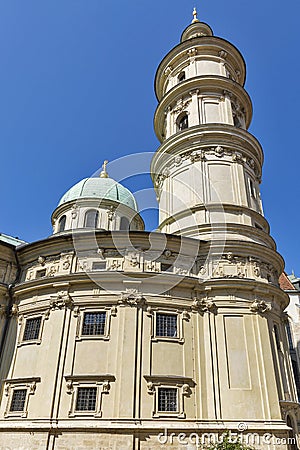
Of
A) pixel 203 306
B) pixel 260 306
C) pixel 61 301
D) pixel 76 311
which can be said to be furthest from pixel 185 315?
pixel 61 301

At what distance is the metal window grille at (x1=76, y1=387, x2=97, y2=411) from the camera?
1747 cm

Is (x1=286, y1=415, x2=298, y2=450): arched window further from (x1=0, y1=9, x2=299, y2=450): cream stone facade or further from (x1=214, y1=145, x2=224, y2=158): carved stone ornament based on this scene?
(x1=214, y1=145, x2=224, y2=158): carved stone ornament

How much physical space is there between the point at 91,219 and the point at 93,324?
46.3 feet

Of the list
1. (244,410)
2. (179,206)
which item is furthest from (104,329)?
(179,206)

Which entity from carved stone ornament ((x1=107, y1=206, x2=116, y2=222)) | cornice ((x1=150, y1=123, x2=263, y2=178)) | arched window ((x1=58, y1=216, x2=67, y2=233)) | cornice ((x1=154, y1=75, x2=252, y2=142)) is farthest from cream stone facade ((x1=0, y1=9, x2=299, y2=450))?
arched window ((x1=58, y1=216, x2=67, y2=233))

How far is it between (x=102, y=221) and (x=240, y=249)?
14.2 metres

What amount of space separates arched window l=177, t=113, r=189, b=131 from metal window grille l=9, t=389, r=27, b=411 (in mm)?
21759

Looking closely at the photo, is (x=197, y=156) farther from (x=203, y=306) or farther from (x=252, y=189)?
(x=203, y=306)

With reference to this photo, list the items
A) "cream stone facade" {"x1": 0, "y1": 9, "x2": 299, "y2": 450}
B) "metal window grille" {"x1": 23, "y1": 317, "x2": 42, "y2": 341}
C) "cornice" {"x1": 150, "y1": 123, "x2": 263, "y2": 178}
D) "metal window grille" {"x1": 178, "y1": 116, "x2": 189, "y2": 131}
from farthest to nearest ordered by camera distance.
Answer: "metal window grille" {"x1": 178, "y1": 116, "x2": 189, "y2": 131}
"cornice" {"x1": 150, "y1": 123, "x2": 263, "y2": 178}
"metal window grille" {"x1": 23, "y1": 317, "x2": 42, "y2": 341}
"cream stone facade" {"x1": 0, "y1": 9, "x2": 299, "y2": 450}

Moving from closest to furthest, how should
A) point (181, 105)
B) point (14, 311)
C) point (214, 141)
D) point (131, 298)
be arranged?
point (131, 298), point (14, 311), point (214, 141), point (181, 105)

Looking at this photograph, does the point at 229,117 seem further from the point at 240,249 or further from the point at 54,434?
the point at 54,434

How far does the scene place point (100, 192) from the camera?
34750 millimetres

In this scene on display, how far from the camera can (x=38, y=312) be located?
20562mm

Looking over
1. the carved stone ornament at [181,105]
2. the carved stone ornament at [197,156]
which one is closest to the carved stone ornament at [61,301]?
the carved stone ornament at [197,156]
